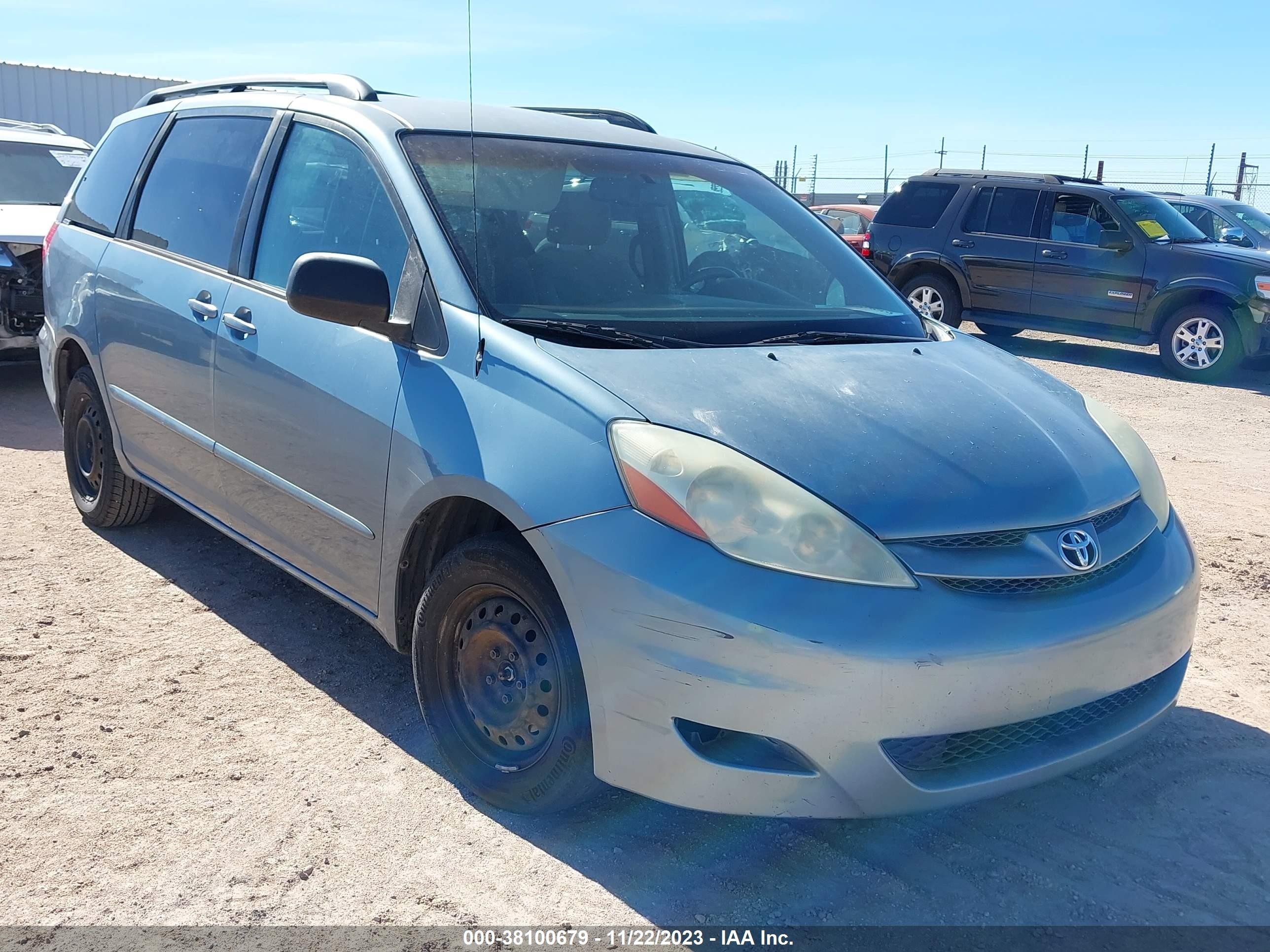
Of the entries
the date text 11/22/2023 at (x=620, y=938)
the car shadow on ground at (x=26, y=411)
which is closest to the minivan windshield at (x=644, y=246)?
the date text 11/22/2023 at (x=620, y=938)

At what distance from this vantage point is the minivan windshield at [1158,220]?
10.9 metres

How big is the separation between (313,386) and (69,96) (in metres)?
21.8

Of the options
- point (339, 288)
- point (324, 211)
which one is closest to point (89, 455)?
point (324, 211)

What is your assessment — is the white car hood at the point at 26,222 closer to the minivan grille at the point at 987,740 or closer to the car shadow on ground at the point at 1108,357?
the minivan grille at the point at 987,740

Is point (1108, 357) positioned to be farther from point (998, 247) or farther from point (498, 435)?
point (498, 435)

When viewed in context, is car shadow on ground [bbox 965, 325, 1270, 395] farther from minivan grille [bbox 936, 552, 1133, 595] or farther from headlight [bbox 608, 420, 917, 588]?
headlight [bbox 608, 420, 917, 588]

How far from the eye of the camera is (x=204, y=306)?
3.74 metres

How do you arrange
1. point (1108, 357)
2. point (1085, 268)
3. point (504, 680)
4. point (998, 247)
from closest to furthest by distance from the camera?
point (504, 680), point (1085, 268), point (998, 247), point (1108, 357)

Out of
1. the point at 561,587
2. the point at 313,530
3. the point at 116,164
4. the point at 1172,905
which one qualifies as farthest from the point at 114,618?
the point at 1172,905

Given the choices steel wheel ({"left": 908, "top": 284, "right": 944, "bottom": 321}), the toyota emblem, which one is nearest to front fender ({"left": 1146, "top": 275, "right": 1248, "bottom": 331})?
steel wheel ({"left": 908, "top": 284, "right": 944, "bottom": 321})

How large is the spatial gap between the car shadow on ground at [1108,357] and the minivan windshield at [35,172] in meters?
8.31

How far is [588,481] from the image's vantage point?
2.47m

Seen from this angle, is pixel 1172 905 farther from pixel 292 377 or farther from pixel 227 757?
pixel 292 377

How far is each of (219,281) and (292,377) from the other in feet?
2.28
